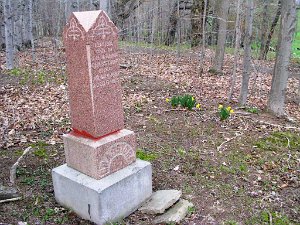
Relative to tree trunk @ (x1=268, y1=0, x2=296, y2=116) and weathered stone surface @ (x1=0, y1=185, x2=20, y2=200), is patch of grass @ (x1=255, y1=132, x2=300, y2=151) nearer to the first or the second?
tree trunk @ (x1=268, y1=0, x2=296, y2=116)

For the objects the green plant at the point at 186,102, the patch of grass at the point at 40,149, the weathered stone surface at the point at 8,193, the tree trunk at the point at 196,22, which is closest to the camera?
the weathered stone surface at the point at 8,193

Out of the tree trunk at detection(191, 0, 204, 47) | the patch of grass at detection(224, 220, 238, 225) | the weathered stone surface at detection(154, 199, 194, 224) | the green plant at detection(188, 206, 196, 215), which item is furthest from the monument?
the tree trunk at detection(191, 0, 204, 47)

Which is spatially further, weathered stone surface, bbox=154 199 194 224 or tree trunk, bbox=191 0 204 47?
tree trunk, bbox=191 0 204 47

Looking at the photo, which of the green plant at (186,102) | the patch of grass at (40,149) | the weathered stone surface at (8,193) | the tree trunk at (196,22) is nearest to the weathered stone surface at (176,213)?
the weathered stone surface at (8,193)

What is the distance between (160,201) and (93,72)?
5.88 ft

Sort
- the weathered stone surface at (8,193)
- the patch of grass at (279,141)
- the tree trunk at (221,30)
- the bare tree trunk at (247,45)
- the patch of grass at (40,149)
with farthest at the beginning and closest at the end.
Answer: the tree trunk at (221,30)
the bare tree trunk at (247,45)
the patch of grass at (279,141)
the patch of grass at (40,149)
the weathered stone surface at (8,193)

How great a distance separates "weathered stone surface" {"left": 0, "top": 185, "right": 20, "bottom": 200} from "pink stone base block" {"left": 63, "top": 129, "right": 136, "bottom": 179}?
0.73 metres

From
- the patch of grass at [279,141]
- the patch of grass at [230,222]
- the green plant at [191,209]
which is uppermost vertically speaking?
the patch of grass at [279,141]

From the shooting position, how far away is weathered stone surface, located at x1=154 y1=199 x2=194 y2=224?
12.5 feet

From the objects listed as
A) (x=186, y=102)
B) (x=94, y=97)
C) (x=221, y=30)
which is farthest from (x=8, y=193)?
(x=221, y=30)

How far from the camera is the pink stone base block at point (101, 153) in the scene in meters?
3.75

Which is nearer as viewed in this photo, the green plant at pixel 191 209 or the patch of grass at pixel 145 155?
the green plant at pixel 191 209

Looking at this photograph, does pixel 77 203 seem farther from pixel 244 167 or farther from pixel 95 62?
pixel 244 167

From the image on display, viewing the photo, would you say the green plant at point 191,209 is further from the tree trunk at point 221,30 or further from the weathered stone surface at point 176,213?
the tree trunk at point 221,30
